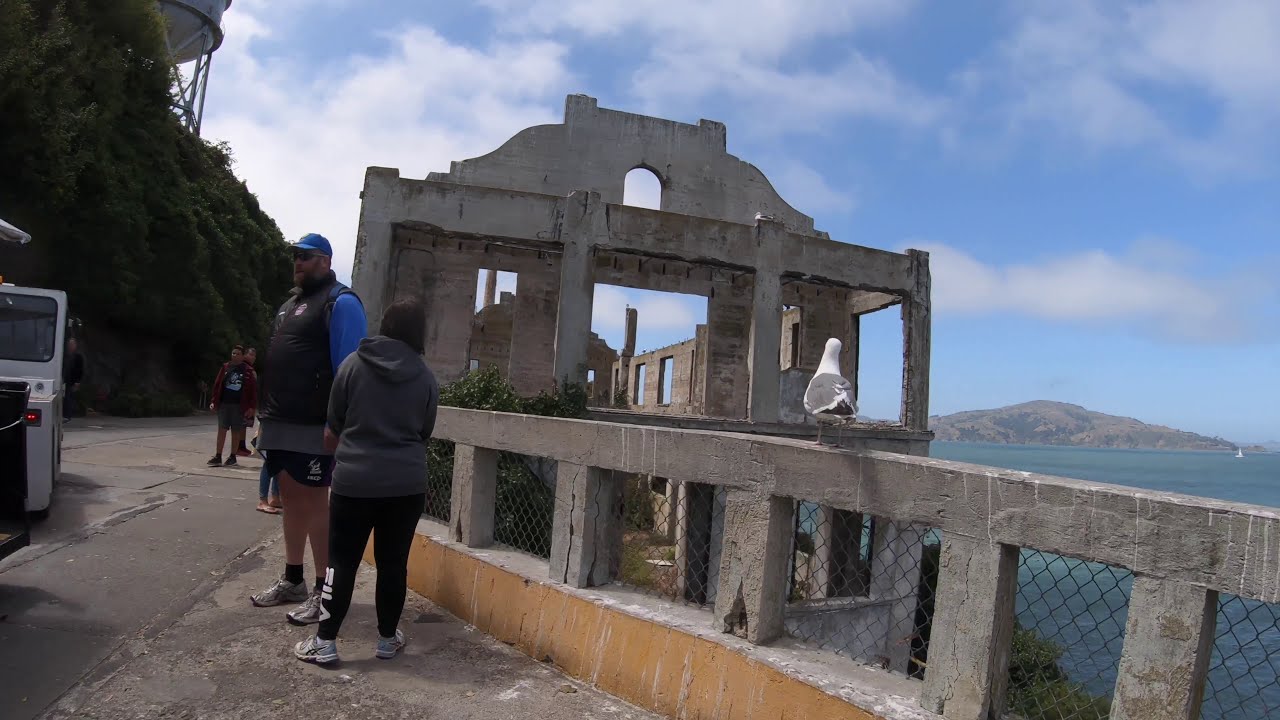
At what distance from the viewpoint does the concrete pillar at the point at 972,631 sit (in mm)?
2871

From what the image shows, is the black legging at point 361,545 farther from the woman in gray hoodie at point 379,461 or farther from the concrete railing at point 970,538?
the concrete railing at point 970,538

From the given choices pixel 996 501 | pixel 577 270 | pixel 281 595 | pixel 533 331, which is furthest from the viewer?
pixel 533 331

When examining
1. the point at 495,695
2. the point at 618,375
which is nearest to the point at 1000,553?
the point at 495,695

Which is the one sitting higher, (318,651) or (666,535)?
(318,651)

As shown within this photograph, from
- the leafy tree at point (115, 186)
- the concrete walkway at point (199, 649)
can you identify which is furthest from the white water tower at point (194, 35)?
the concrete walkway at point (199, 649)

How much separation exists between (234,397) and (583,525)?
24.6ft

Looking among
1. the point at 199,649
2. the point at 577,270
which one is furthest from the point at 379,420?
the point at 577,270

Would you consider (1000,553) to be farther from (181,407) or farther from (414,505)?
(181,407)

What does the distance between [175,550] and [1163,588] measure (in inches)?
237

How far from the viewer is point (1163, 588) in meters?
2.51

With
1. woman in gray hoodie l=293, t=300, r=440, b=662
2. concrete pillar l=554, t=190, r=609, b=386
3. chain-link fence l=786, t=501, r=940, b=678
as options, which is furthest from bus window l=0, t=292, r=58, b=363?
concrete pillar l=554, t=190, r=609, b=386

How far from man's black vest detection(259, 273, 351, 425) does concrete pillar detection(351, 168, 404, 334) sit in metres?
11.0

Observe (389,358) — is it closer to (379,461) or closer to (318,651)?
(379,461)

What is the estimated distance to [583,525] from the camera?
4355 millimetres
